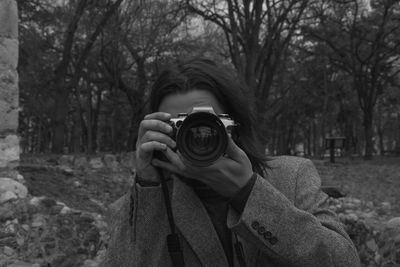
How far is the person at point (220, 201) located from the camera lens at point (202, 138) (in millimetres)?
32

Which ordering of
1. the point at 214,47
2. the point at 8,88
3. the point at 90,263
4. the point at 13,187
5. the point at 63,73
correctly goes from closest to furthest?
the point at 90,263
the point at 13,187
the point at 8,88
the point at 63,73
the point at 214,47

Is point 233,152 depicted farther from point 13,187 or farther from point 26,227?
point 13,187

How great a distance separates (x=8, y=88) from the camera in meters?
4.88

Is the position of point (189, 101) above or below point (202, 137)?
above

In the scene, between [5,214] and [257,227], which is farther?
[5,214]

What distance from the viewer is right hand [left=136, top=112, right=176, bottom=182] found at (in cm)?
150

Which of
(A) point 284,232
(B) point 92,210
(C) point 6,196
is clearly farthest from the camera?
(B) point 92,210

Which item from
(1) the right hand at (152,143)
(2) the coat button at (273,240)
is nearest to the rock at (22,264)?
(1) the right hand at (152,143)

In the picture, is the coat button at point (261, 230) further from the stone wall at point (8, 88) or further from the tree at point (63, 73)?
the tree at point (63, 73)

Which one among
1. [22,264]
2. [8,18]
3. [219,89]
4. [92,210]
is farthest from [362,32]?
[219,89]

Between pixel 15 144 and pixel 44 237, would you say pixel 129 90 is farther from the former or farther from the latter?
pixel 44 237

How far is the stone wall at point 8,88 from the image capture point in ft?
15.8

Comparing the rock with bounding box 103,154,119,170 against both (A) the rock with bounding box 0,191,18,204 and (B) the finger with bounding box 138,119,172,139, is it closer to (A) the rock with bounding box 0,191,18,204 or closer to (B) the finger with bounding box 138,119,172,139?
(A) the rock with bounding box 0,191,18,204

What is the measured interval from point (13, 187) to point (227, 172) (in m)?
3.72
